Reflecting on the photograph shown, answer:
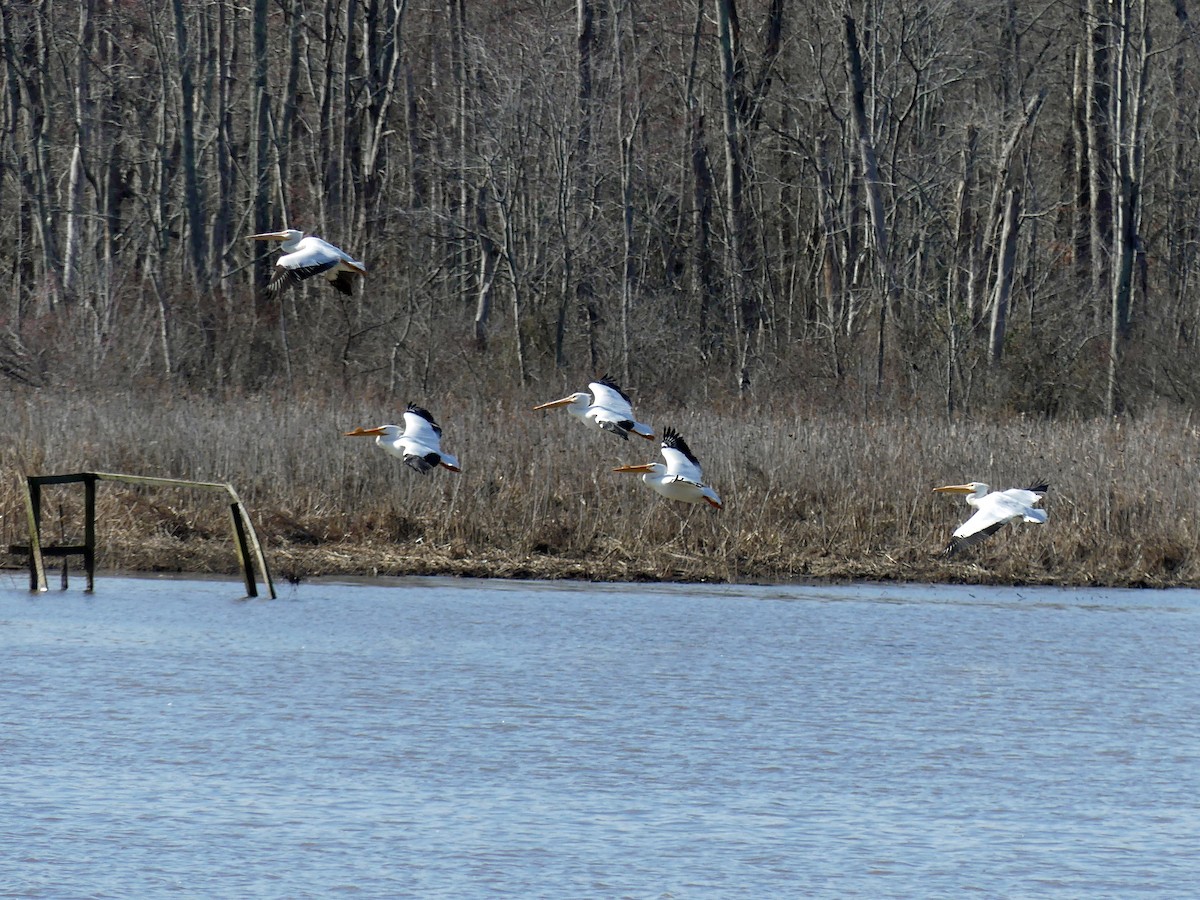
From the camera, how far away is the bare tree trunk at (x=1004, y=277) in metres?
23.4

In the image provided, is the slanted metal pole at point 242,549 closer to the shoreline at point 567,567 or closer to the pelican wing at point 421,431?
the shoreline at point 567,567

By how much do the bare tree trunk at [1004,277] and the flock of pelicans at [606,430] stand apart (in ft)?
33.3

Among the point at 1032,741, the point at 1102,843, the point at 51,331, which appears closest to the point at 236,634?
the point at 1032,741

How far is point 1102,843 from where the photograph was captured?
303 inches

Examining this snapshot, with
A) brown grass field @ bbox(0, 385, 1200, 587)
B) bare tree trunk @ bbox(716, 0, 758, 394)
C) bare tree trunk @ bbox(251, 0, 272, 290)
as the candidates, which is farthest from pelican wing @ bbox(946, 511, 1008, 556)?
bare tree trunk @ bbox(251, 0, 272, 290)

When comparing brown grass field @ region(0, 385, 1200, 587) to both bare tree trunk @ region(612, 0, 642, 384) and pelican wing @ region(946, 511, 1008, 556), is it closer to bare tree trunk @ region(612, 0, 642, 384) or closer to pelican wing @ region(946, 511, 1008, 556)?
pelican wing @ region(946, 511, 1008, 556)

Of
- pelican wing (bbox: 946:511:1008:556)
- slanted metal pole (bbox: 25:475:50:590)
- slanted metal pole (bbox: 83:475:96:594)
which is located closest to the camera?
pelican wing (bbox: 946:511:1008:556)

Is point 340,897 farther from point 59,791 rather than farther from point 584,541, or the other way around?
point 584,541

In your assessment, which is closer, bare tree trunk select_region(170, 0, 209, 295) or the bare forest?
the bare forest

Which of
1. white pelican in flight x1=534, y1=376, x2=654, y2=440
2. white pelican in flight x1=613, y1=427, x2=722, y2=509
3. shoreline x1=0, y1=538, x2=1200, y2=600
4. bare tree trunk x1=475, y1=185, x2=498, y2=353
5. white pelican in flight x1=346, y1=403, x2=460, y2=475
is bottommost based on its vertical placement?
shoreline x1=0, y1=538, x2=1200, y2=600

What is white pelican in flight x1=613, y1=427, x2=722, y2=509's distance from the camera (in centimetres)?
1352

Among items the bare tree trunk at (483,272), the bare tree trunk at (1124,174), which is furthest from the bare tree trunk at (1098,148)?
the bare tree trunk at (483,272)

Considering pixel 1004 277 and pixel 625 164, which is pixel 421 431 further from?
pixel 625 164

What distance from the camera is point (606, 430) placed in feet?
43.8
